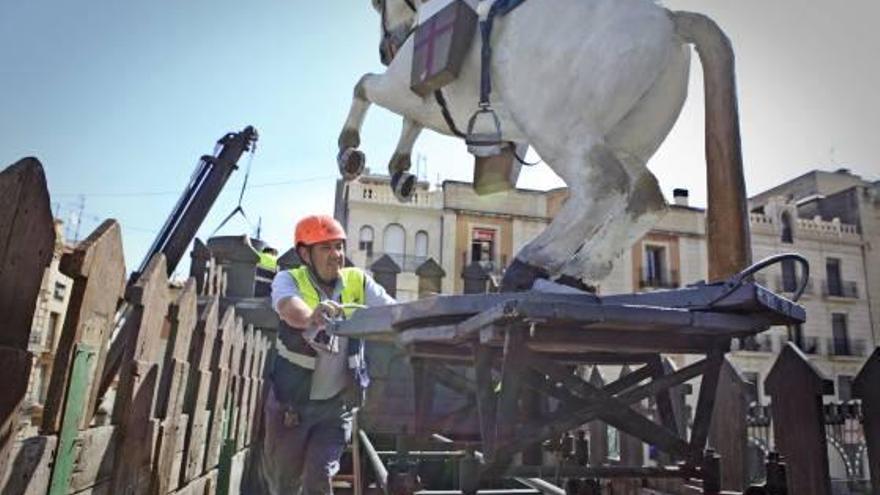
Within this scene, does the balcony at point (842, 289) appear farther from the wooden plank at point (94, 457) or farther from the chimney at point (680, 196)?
the wooden plank at point (94, 457)

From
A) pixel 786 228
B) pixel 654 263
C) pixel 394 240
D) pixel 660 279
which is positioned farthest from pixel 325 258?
pixel 786 228

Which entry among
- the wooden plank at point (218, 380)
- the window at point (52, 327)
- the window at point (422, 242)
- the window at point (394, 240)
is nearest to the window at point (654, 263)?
the window at point (422, 242)

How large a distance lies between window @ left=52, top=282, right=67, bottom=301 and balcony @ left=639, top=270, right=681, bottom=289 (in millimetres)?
26125

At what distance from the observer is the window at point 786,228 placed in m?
31.0

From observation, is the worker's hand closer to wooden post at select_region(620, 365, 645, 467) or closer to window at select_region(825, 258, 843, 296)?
wooden post at select_region(620, 365, 645, 467)

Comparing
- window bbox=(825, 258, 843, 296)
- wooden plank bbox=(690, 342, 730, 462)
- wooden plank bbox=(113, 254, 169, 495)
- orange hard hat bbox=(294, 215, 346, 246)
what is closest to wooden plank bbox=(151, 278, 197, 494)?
wooden plank bbox=(113, 254, 169, 495)

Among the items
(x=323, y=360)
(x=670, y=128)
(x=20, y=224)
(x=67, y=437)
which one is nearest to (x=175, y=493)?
(x=323, y=360)

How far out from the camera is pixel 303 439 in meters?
3.78

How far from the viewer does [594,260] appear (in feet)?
8.14

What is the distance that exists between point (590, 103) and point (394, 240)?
2541 cm

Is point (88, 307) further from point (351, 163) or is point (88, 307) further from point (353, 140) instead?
point (353, 140)

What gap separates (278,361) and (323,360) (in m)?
0.37

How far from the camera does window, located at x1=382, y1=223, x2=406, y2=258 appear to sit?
90.6 feet

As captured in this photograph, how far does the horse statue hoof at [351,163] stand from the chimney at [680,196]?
29953 mm
